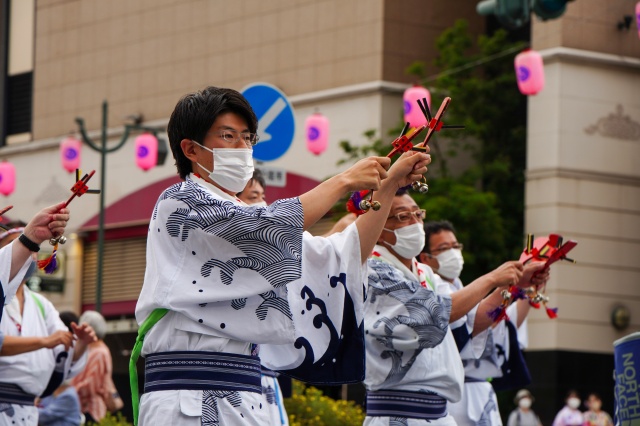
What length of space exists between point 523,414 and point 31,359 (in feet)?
51.9

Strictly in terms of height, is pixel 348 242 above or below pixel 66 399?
above

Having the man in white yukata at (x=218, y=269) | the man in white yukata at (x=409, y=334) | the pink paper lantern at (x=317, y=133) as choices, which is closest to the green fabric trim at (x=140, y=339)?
the man in white yukata at (x=218, y=269)

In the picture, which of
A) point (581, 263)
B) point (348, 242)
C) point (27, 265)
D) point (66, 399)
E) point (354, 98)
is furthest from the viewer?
point (354, 98)

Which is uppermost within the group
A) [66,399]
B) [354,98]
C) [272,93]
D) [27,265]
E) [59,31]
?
[59,31]

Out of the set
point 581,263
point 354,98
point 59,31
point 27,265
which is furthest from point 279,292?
point 59,31

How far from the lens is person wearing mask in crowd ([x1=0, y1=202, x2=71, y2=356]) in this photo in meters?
5.91

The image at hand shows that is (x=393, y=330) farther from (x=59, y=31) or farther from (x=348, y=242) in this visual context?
(x=59, y=31)

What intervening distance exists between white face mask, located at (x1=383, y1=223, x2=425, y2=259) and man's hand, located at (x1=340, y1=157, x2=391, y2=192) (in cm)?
217

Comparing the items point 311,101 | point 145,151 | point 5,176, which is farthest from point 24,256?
point 5,176

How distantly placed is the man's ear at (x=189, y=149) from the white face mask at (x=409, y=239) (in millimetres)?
2129

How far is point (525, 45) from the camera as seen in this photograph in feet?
80.2

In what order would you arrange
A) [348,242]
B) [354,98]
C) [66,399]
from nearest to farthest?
1. [348,242]
2. [66,399]
3. [354,98]

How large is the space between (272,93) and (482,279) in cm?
368

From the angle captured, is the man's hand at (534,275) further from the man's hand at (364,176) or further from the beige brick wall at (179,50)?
the beige brick wall at (179,50)
